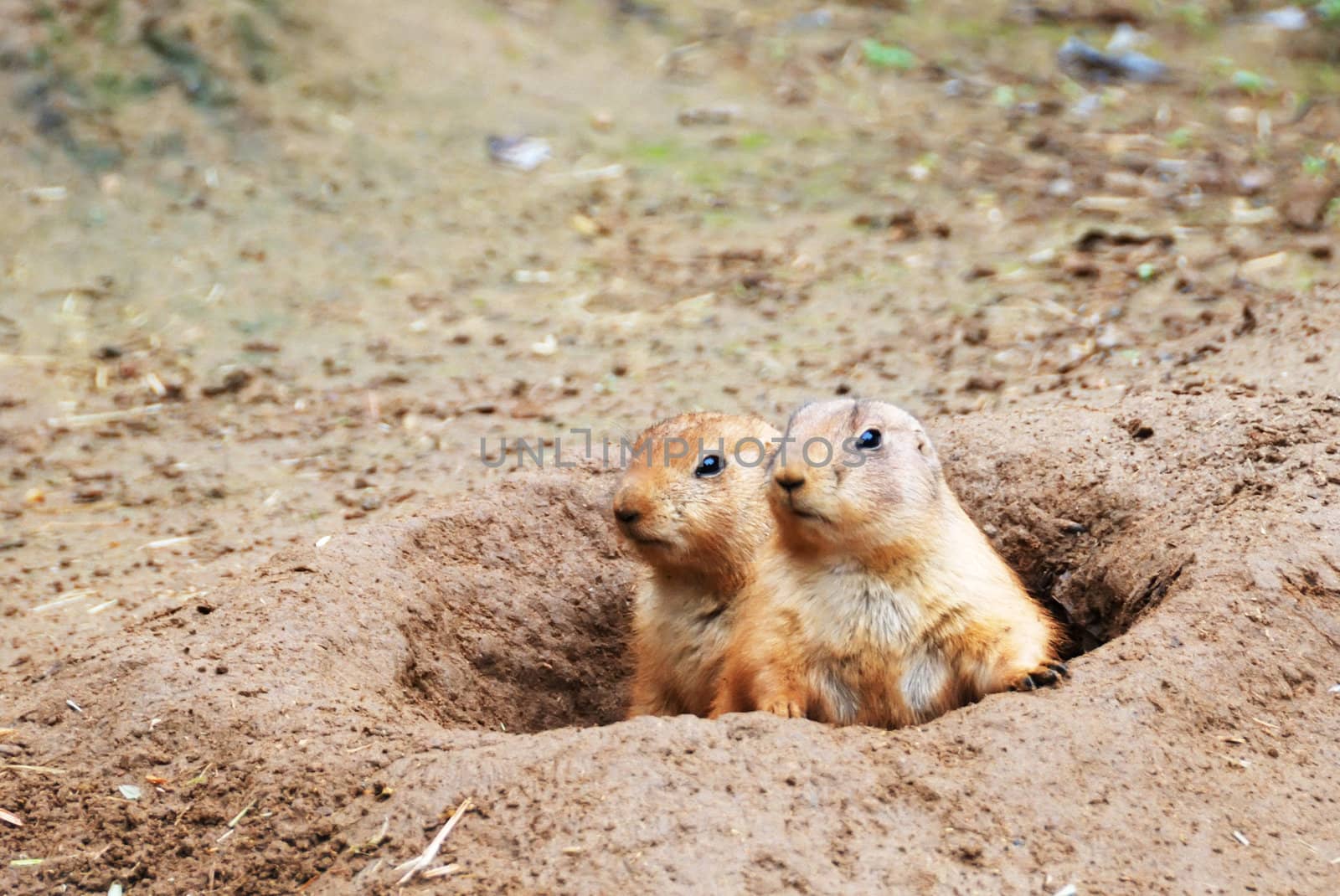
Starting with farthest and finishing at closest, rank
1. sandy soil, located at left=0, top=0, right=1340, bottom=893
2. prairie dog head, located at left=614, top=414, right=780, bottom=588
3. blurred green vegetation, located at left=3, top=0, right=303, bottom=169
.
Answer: blurred green vegetation, located at left=3, top=0, right=303, bottom=169
prairie dog head, located at left=614, top=414, right=780, bottom=588
sandy soil, located at left=0, top=0, right=1340, bottom=893

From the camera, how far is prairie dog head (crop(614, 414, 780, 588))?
5.10 metres

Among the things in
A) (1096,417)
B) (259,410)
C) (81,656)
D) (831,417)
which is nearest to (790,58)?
(259,410)

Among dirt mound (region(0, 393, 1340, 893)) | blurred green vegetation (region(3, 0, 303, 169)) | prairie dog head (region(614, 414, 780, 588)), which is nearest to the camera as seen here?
dirt mound (region(0, 393, 1340, 893))

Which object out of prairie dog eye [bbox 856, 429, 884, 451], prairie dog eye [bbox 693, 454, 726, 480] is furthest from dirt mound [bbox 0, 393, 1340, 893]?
prairie dog eye [bbox 693, 454, 726, 480]

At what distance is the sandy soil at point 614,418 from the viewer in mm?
3873

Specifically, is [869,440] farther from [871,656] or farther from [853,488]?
[871,656]

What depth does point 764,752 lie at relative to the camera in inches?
155

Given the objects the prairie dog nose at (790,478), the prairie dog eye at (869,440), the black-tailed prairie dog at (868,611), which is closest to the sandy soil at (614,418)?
the black-tailed prairie dog at (868,611)

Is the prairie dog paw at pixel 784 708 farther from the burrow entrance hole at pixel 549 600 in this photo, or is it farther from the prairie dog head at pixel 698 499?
the burrow entrance hole at pixel 549 600

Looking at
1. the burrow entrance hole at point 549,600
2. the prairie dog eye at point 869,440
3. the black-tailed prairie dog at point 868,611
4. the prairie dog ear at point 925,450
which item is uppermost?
the prairie dog eye at point 869,440

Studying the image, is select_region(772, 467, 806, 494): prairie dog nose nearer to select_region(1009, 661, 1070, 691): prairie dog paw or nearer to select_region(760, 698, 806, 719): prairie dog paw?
select_region(760, 698, 806, 719): prairie dog paw

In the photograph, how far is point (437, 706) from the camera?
5.58m

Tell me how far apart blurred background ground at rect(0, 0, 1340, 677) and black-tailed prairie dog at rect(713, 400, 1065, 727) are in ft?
7.58

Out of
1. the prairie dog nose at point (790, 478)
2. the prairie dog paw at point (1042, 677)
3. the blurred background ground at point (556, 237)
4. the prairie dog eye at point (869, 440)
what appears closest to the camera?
the prairie dog paw at point (1042, 677)
